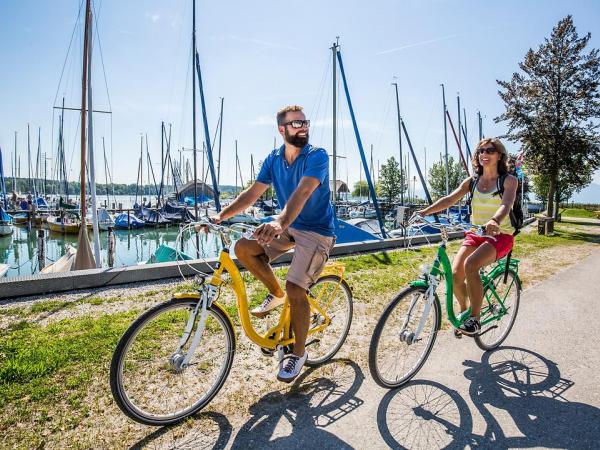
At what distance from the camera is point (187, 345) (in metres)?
2.81

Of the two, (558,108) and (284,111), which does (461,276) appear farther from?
(558,108)

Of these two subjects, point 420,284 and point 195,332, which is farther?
point 420,284

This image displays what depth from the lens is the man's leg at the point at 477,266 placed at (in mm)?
3545

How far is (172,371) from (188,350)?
25 centimetres

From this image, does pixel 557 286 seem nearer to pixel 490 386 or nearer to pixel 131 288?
pixel 490 386

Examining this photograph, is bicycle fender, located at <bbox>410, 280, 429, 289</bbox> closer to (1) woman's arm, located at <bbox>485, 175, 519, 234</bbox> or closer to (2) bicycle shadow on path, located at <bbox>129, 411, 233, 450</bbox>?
(1) woman's arm, located at <bbox>485, 175, 519, 234</bbox>

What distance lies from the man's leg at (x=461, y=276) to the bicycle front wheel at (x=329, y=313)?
1076 mm

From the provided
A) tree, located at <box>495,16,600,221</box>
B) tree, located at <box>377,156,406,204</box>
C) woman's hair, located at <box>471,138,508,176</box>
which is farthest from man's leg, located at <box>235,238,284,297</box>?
tree, located at <box>377,156,406,204</box>

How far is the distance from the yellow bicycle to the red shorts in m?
1.68

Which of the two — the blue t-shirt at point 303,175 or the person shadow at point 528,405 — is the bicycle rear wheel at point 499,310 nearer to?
the person shadow at point 528,405

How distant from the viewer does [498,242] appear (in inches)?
146

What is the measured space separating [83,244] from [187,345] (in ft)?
26.8

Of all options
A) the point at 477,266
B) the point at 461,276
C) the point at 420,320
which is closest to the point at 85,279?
the point at 420,320

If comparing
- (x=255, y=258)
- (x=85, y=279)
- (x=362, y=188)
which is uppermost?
(x=362, y=188)
